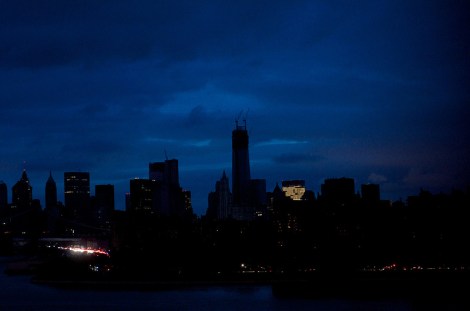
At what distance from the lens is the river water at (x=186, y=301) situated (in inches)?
1681

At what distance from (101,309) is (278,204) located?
42933 millimetres

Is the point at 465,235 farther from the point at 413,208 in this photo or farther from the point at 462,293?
the point at 462,293

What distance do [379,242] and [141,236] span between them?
29.8 m

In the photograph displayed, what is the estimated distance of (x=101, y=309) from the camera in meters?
42.9

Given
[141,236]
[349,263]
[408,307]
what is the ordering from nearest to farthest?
[408,307] < [349,263] < [141,236]

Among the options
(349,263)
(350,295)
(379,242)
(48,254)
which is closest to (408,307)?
(350,295)

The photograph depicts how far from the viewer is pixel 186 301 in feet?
150

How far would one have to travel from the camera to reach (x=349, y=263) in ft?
185

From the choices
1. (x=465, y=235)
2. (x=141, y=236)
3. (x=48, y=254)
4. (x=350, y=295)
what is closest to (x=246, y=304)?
(x=350, y=295)

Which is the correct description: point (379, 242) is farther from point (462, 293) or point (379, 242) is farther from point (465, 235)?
point (462, 293)

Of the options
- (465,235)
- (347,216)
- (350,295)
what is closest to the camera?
(350,295)

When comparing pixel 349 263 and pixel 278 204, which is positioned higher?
pixel 278 204

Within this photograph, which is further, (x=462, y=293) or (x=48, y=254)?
(x=48, y=254)

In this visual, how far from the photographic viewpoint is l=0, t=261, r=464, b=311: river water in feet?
140
